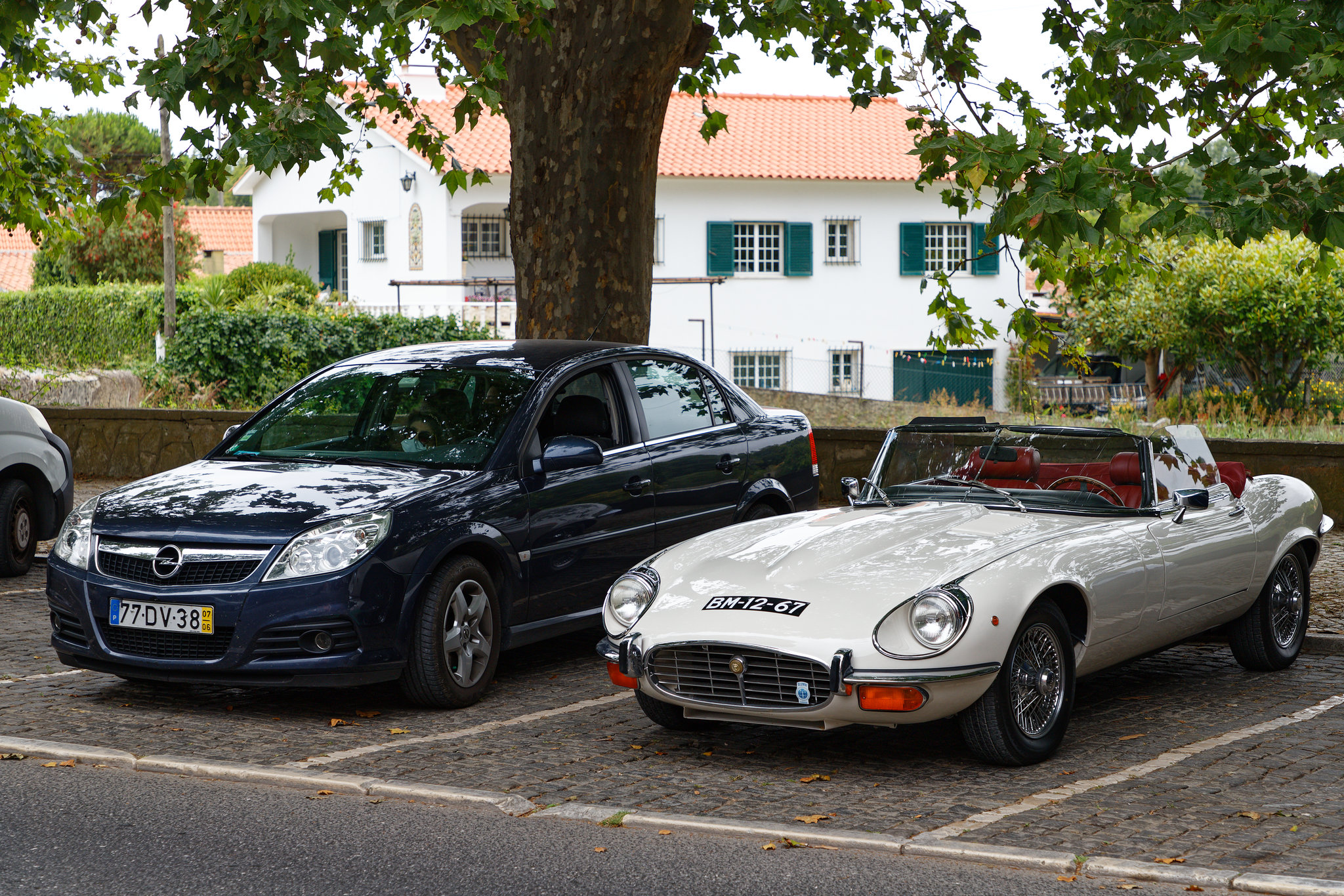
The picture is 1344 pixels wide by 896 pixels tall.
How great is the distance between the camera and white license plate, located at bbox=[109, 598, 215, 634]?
6576mm

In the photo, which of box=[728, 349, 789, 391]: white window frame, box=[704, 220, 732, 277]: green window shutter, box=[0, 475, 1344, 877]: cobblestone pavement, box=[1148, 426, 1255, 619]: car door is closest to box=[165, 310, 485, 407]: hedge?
box=[704, 220, 732, 277]: green window shutter

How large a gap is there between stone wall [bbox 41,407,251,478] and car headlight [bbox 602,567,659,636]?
12591 mm

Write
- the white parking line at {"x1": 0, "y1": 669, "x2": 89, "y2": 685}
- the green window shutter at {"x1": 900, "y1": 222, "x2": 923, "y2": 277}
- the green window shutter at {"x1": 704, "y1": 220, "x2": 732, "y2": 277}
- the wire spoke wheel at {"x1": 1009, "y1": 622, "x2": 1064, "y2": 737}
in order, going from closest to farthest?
the wire spoke wheel at {"x1": 1009, "y1": 622, "x2": 1064, "y2": 737} < the white parking line at {"x1": 0, "y1": 669, "x2": 89, "y2": 685} < the green window shutter at {"x1": 704, "y1": 220, "x2": 732, "y2": 277} < the green window shutter at {"x1": 900, "y1": 222, "x2": 923, "y2": 277}

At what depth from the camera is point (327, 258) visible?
4391cm

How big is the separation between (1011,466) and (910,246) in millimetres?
31978

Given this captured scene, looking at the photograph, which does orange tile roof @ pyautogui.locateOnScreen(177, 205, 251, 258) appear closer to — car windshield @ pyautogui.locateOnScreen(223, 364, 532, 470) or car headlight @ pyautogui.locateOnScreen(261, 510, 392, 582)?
car windshield @ pyautogui.locateOnScreen(223, 364, 532, 470)

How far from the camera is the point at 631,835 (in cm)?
517

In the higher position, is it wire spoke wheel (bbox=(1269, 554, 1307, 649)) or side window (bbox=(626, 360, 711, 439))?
side window (bbox=(626, 360, 711, 439))

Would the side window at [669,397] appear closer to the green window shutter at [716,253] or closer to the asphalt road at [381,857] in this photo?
the asphalt road at [381,857]

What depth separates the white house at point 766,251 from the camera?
36750 millimetres

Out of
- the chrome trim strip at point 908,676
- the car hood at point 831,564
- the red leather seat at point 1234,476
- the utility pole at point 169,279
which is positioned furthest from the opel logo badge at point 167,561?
the utility pole at point 169,279

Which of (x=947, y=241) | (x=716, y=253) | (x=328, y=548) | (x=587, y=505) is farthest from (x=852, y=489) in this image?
(x=947, y=241)

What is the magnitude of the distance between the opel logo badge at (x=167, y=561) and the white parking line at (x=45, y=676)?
1.22 m

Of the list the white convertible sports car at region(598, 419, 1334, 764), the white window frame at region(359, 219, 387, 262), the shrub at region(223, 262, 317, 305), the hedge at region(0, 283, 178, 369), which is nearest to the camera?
the white convertible sports car at region(598, 419, 1334, 764)
